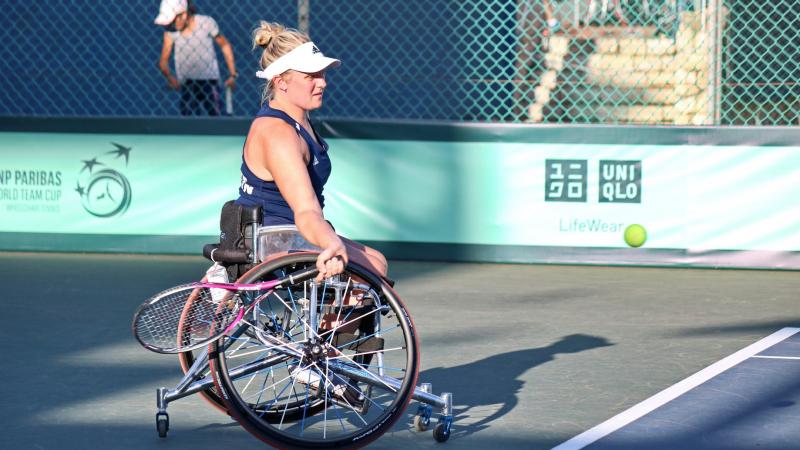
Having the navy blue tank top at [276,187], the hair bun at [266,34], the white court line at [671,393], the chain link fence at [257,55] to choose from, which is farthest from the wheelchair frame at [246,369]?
the chain link fence at [257,55]

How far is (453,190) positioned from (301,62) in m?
4.97

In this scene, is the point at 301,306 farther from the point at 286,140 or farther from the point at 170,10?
the point at 170,10

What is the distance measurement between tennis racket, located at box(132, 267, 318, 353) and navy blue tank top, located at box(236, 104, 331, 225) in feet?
1.13

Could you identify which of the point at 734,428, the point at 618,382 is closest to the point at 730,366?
the point at 618,382

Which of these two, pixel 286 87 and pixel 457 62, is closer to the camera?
pixel 286 87

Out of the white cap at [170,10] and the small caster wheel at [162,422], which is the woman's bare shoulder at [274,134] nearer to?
the small caster wheel at [162,422]

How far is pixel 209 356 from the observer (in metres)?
4.39

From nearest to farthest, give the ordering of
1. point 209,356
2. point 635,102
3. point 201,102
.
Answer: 1. point 209,356
2. point 201,102
3. point 635,102

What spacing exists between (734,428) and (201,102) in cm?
662

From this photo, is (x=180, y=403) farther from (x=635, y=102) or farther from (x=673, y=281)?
(x=635, y=102)

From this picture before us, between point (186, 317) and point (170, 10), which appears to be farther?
point (170, 10)

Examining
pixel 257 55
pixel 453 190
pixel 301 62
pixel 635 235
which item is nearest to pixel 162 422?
pixel 301 62

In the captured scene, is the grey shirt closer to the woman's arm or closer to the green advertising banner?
the green advertising banner

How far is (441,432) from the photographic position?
478 cm
